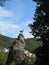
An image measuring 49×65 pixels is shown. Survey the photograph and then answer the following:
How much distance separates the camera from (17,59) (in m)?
53.2

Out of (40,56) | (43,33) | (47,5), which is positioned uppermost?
(47,5)

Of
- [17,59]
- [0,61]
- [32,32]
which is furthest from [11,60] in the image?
[32,32]

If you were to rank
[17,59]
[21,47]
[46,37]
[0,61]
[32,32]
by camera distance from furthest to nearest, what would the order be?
[0,61] → [21,47] → [17,59] → [32,32] → [46,37]

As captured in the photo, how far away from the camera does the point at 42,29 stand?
1083 inches

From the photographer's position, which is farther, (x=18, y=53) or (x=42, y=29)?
(x=18, y=53)

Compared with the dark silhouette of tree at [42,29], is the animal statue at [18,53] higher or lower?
higher

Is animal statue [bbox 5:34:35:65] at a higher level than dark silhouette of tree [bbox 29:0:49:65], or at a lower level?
higher

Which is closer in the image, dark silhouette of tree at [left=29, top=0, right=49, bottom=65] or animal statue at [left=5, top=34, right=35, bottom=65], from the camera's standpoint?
dark silhouette of tree at [left=29, top=0, right=49, bottom=65]

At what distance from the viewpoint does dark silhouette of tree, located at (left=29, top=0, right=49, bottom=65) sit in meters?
26.7

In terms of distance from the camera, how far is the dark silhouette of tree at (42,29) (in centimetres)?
2665

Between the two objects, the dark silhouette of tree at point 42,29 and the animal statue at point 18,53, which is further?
the animal statue at point 18,53

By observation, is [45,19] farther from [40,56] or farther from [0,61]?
[0,61]

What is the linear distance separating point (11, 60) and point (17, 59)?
1137mm

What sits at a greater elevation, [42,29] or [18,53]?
[18,53]
